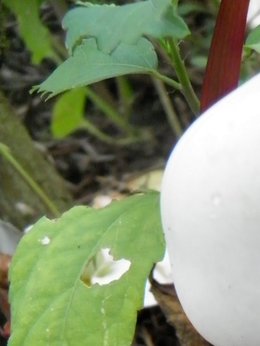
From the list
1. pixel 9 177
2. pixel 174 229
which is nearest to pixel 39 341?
pixel 174 229

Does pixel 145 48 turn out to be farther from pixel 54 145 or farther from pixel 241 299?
pixel 54 145

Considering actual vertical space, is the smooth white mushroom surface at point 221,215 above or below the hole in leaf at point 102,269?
above

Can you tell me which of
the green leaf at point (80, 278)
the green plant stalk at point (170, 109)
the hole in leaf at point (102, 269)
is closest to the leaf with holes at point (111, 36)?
the green leaf at point (80, 278)

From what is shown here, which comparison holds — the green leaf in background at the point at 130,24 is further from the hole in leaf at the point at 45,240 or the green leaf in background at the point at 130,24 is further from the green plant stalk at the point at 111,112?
the green plant stalk at the point at 111,112

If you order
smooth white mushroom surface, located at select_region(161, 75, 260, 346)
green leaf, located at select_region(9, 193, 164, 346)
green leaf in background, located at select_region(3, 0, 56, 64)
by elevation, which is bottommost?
green leaf in background, located at select_region(3, 0, 56, 64)

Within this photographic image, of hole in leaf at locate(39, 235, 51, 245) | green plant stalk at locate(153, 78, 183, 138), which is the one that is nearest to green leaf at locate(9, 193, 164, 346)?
hole in leaf at locate(39, 235, 51, 245)

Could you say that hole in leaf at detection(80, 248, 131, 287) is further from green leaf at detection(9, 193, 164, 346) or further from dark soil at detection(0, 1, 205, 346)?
dark soil at detection(0, 1, 205, 346)

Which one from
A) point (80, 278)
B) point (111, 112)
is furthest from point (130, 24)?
point (111, 112)
